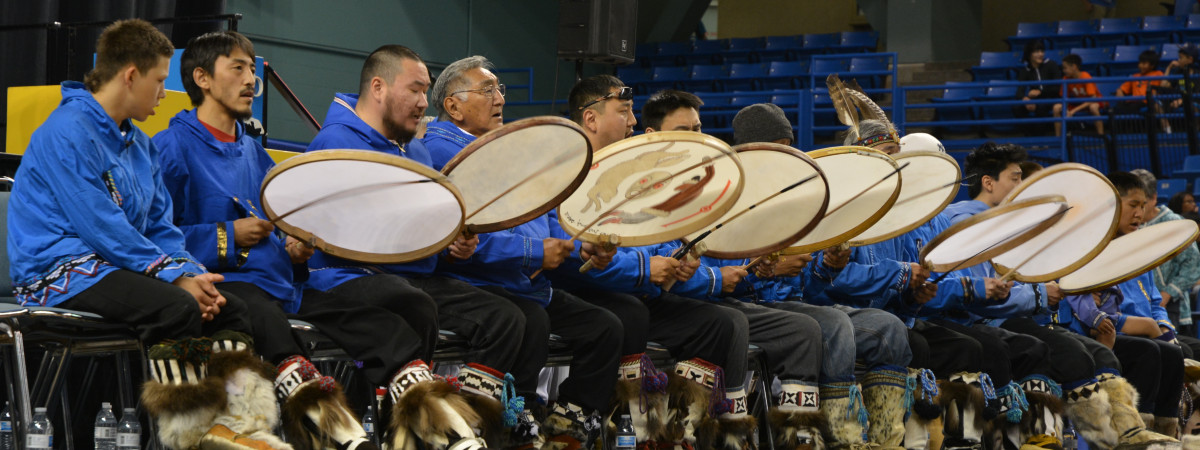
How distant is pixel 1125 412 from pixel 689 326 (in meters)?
2.17

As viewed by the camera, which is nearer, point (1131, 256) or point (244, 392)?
point (244, 392)

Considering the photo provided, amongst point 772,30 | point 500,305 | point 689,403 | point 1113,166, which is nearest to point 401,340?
point 500,305

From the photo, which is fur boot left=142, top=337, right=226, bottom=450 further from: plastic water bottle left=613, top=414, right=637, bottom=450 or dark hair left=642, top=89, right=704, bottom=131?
dark hair left=642, top=89, right=704, bottom=131

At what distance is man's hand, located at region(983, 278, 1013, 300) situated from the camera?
497cm

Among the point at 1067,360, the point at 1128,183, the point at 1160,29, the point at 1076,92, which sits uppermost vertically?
the point at 1160,29

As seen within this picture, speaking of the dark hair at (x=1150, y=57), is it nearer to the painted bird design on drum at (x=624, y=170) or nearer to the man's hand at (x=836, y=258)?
the man's hand at (x=836, y=258)

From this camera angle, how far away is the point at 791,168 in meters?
3.75

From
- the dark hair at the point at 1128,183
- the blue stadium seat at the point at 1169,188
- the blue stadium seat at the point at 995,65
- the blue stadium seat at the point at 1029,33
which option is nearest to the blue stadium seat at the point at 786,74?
the blue stadium seat at the point at 995,65

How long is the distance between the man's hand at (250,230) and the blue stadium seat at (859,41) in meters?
11.6

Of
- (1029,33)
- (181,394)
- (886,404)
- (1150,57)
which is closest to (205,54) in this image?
(181,394)

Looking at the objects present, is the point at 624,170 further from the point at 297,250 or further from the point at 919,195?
the point at 919,195

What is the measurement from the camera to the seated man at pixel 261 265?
2.98 m

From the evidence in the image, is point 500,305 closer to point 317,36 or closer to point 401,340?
point 401,340

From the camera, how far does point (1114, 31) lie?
13.1 m
